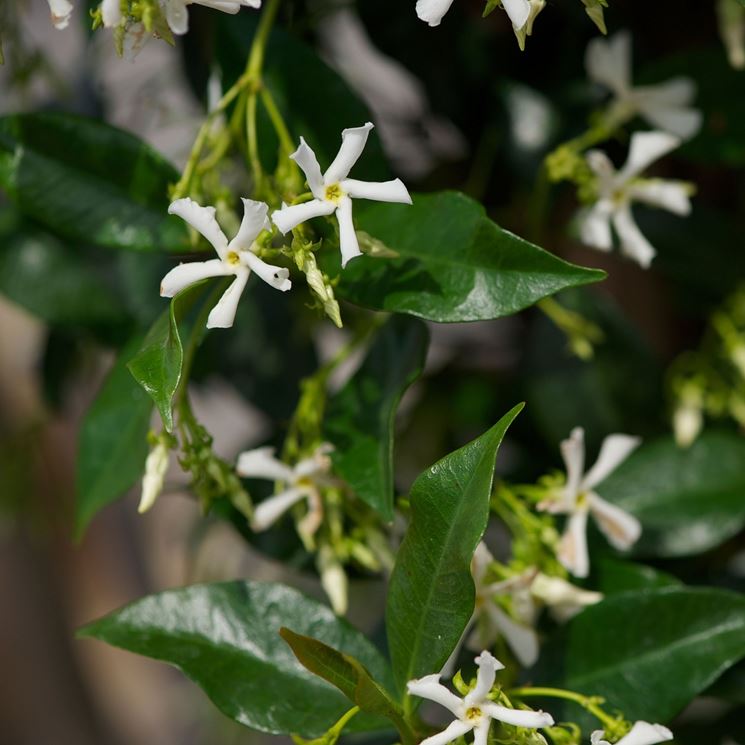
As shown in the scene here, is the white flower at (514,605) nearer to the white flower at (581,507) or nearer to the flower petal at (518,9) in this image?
the white flower at (581,507)

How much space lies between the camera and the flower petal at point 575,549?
1.64ft

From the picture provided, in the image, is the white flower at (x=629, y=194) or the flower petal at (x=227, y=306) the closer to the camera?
the flower petal at (x=227, y=306)

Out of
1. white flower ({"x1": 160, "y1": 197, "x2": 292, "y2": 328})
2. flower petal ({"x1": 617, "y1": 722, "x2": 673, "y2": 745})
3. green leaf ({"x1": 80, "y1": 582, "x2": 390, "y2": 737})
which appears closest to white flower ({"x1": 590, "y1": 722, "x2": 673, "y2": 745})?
flower petal ({"x1": 617, "y1": 722, "x2": 673, "y2": 745})

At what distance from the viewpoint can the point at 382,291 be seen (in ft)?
1.49

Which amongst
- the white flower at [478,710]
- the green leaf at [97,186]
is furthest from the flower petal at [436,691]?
the green leaf at [97,186]

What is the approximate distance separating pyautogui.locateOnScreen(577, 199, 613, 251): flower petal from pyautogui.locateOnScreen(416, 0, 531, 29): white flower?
6.9 inches

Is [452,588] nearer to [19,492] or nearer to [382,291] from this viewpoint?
[382,291]

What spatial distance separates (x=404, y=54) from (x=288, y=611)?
0.36m

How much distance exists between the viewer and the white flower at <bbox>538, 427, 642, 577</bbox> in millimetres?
502

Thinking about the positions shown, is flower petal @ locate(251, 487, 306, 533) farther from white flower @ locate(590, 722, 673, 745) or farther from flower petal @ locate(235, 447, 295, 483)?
white flower @ locate(590, 722, 673, 745)

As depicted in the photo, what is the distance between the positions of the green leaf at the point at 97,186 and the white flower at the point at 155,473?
0.35 ft

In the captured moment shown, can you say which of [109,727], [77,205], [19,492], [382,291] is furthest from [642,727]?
[109,727]

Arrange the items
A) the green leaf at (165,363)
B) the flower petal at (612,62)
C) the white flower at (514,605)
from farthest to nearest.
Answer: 1. the flower petal at (612,62)
2. the white flower at (514,605)
3. the green leaf at (165,363)

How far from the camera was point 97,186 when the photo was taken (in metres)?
0.52
